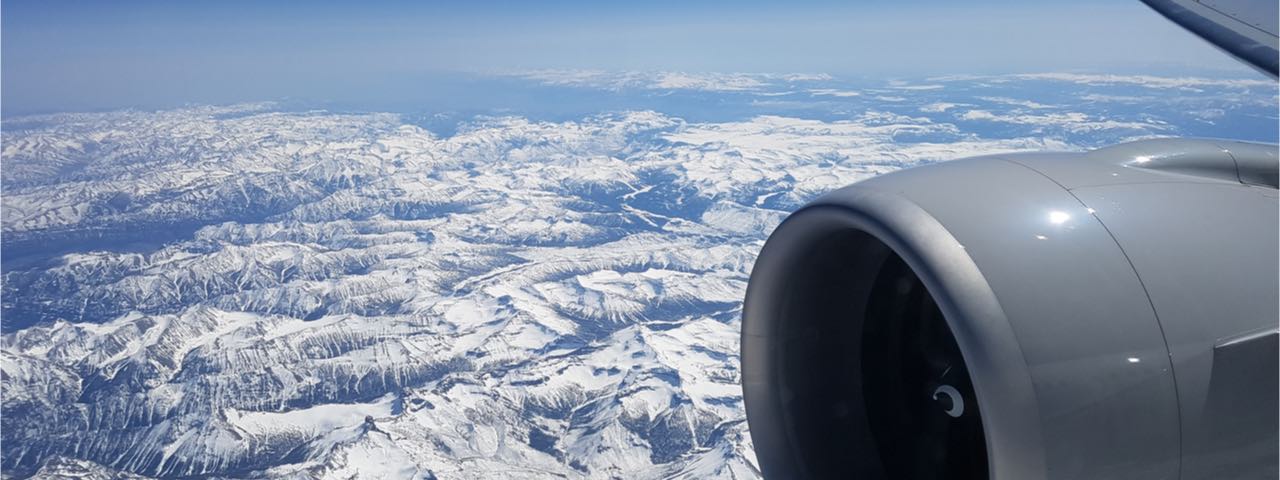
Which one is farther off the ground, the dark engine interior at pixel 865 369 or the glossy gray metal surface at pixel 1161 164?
the glossy gray metal surface at pixel 1161 164

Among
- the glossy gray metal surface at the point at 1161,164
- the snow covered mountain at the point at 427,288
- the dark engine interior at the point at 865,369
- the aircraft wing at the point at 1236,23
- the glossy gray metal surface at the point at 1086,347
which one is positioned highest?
the aircraft wing at the point at 1236,23

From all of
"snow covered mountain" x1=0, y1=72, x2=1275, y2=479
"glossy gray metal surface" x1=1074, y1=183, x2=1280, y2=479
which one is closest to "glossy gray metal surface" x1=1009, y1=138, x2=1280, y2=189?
"glossy gray metal surface" x1=1074, y1=183, x2=1280, y2=479

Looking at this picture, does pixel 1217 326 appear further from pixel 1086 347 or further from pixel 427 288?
pixel 427 288

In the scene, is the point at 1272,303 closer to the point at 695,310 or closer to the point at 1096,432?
the point at 1096,432

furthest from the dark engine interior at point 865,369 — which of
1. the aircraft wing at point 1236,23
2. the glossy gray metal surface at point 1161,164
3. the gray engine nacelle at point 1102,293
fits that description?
the aircraft wing at point 1236,23

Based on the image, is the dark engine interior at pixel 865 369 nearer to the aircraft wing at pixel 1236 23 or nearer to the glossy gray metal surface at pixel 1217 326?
the glossy gray metal surface at pixel 1217 326

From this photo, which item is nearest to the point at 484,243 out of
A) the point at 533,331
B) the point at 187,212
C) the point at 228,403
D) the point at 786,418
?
the point at 533,331

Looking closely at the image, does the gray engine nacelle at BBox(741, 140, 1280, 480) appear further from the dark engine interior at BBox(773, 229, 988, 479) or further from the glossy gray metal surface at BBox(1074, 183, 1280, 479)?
the dark engine interior at BBox(773, 229, 988, 479)
